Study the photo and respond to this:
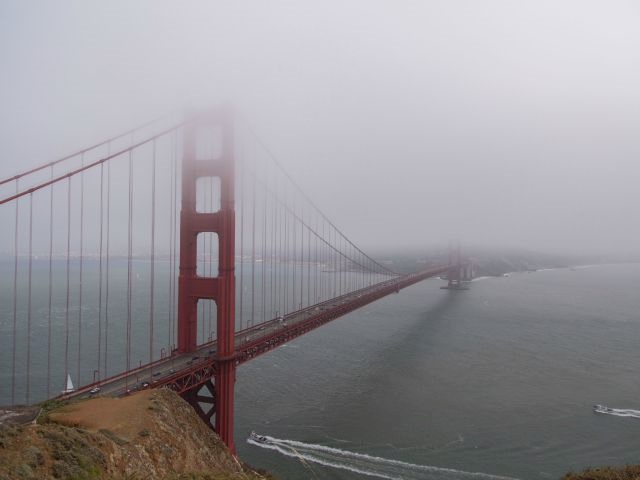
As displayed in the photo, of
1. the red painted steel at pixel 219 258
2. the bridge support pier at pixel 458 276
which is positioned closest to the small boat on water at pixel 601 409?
the red painted steel at pixel 219 258

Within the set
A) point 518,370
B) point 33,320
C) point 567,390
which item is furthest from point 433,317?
point 33,320

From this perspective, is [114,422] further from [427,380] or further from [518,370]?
[518,370]

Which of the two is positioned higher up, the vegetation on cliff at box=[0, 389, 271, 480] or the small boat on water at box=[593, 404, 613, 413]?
the vegetation on cliff at box=[0, 389, 271, 480]

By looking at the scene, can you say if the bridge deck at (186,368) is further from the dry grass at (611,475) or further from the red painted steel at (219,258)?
the dry grass at (611,475)

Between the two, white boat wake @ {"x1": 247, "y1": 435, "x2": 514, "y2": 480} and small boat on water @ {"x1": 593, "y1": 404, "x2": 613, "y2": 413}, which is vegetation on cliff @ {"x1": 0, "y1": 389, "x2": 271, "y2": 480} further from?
small boat on water @ {"x1": 593, "y1": 404, "x2": 613, "y2": 413}

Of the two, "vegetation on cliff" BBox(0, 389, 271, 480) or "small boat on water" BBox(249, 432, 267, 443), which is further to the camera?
"small boat on water" BBox(249, 432, 267, 443)

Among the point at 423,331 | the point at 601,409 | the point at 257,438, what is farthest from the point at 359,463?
the point at 423,331

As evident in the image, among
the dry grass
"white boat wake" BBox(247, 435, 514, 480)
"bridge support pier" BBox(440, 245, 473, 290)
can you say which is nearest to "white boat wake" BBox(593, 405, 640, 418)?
"white boat wake" BBox(247, 435, 514, 480)
